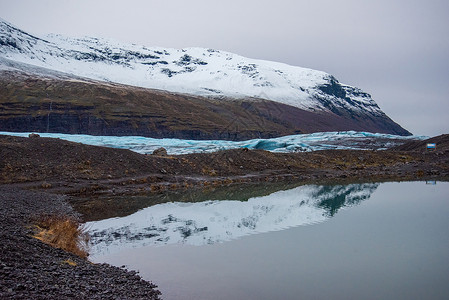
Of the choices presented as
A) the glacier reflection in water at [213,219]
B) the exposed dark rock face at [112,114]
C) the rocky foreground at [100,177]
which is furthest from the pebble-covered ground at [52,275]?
the exposed dark rock face at [112,114]

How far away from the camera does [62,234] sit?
16359 mm

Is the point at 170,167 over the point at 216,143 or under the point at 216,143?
under

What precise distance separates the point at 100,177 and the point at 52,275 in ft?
84.7

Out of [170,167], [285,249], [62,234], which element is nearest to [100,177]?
[170,167]

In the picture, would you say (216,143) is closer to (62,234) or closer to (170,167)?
(170,167)

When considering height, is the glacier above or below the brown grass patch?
above

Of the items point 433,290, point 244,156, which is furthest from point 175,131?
point 433,290

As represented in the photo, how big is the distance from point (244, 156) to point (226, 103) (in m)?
116

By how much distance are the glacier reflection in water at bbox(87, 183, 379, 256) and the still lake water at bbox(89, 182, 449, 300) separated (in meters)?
0.05

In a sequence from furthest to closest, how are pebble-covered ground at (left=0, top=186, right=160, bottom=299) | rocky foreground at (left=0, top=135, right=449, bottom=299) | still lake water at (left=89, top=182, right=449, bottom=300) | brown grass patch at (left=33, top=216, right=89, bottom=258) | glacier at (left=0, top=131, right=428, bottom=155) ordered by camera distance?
glacier at (left=0, top=131, right=428, bottom=155) → brown grass patch at (left=33, top=216, right=89, bottom=258) → still lake water at (left=89, top=182, right=449, bottom=300) → rocky foreground at (left=0, top=135, right=449, bottom=299) → pebble-covered ground at (left=0, top=186, right=160, bottom=299)

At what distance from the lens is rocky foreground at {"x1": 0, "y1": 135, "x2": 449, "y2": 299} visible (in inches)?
425

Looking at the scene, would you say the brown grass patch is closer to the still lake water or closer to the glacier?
the still lake water

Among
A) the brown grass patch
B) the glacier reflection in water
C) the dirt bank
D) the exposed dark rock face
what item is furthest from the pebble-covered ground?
the exposed dark rock face

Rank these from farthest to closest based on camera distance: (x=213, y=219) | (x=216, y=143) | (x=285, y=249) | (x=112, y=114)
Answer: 1. (x=112, y=114)
2. (x=216, y=143)
3. (x=213, y=219)
4. (x=285, y=249)
